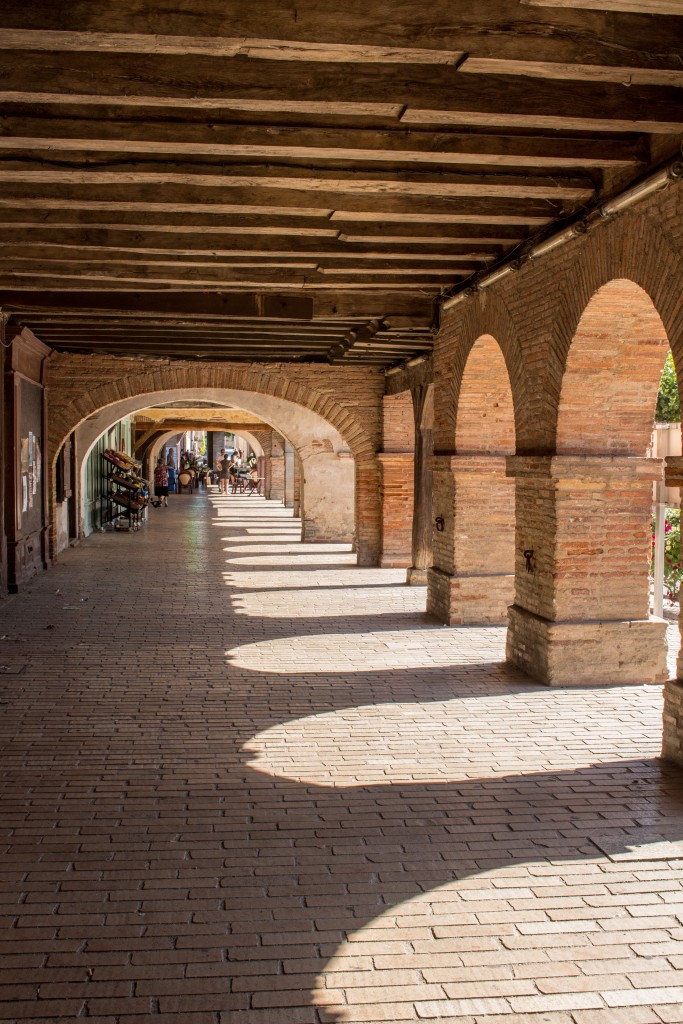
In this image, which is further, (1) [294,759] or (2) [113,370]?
(2) [113,370]

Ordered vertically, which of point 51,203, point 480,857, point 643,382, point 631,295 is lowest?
point 480,857

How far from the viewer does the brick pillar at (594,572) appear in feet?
24.1

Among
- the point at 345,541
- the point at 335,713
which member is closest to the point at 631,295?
the point at 335,713

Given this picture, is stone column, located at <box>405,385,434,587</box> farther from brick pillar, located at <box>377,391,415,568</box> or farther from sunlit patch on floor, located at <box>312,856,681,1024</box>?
sunlit patch on floor, located at <box>312,856,681,1024</box>

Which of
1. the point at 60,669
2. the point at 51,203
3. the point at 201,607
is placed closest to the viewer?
the point at 51,203

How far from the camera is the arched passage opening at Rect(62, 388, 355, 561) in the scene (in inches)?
750

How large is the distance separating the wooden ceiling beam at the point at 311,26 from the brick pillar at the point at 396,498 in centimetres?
1125

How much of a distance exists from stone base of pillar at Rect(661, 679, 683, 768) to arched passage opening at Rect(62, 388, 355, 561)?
45.1ft

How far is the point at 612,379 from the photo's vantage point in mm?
7180

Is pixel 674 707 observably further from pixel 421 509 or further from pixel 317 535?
pixel 317 535

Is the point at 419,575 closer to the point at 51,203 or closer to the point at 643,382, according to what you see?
the point at 643,382

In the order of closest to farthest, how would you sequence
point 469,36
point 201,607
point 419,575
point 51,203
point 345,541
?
1. point 469,36
2. point 51,203
3. point 201,607
4. point 419,575
5. point 345,541

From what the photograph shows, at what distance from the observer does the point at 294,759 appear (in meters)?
5.69

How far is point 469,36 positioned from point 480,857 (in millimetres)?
3548
